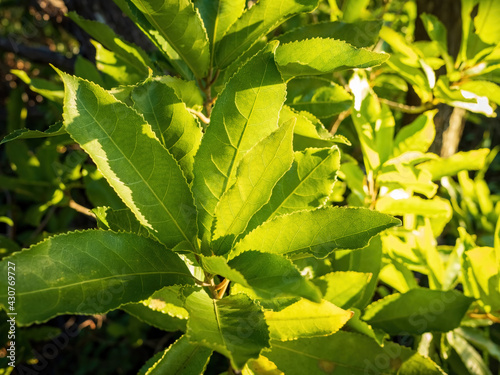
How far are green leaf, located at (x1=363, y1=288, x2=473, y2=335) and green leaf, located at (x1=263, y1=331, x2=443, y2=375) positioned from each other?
109mm

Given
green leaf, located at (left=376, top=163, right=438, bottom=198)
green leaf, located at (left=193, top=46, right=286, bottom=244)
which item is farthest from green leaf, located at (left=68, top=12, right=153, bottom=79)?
green leaf, located at (left=376, top=163, right=438, bottom=198)

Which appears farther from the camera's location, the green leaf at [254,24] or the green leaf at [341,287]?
the green leaf at [341,287]

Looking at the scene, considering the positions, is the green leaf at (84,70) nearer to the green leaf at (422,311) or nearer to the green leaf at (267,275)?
the green leaf at (267,275)

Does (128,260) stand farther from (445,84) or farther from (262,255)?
(445,84)

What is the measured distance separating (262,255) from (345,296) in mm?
426

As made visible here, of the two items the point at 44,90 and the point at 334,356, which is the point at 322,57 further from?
the point at 44,90

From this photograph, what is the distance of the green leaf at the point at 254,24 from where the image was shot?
792mm

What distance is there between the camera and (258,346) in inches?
20.8

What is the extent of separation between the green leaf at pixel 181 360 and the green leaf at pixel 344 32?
2.52 ft

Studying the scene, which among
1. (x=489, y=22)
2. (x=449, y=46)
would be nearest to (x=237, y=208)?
(x=489, y=22)

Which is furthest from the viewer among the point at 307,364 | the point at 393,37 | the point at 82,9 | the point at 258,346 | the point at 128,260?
the point at 82,9

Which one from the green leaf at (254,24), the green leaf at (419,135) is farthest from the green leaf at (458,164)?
the green leaf at (254,24)

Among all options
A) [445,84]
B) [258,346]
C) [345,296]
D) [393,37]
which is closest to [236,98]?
[258,346]

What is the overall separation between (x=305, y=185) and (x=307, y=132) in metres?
0.17
